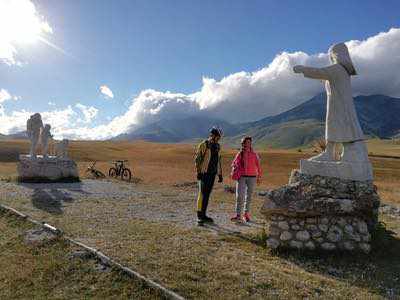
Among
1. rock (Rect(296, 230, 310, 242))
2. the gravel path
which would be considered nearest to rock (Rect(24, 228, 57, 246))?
the gravel path

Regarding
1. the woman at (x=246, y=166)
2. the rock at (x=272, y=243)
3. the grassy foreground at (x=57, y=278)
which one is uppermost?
the woman at (x=246, y=166)

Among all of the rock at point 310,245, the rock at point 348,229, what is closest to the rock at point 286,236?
the rock at point 310,245

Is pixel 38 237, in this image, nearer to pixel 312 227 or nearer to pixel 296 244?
pixel 296 244

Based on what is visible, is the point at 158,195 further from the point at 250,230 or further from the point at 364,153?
the point at 364,153

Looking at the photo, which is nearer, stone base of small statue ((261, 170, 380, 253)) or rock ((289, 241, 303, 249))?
stone base of small statue ((261, 170, 380, 253))

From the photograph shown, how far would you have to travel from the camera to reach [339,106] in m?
10.3

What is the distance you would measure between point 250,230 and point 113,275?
17.2ft

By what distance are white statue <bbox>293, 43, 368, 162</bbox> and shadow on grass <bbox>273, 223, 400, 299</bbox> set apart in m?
2.00

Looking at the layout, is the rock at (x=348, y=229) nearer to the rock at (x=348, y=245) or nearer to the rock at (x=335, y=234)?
the rock at (x=335, y=234)

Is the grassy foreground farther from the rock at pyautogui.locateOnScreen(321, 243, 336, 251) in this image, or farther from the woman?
the woman

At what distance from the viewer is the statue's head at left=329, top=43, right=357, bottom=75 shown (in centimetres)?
1045

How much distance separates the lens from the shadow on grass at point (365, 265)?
7770mm

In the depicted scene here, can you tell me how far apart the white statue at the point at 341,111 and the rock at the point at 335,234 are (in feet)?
5.46

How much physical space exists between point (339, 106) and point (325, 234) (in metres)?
3.03
